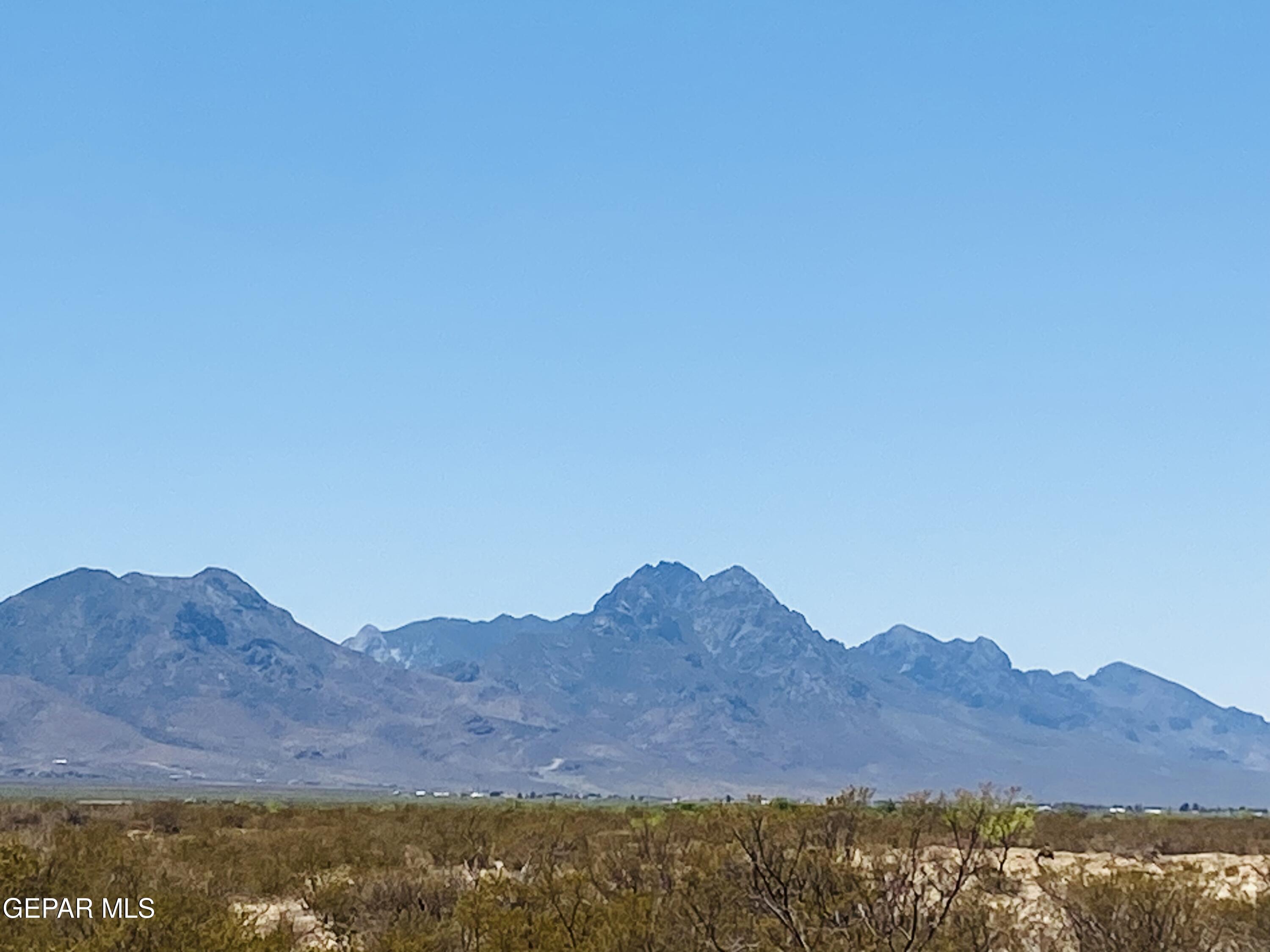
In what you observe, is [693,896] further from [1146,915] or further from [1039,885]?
[1039,885]

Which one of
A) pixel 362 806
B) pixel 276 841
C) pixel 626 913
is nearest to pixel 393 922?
pixel 626 913

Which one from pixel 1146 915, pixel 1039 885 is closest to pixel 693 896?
pixel 1146 915

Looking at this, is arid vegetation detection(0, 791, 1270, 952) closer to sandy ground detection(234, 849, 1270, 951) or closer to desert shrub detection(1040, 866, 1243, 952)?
desert shrub detection(1040, 866, 1243, 952)

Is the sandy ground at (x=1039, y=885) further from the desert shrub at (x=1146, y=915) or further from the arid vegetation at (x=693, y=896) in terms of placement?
the desert shrub at (x=1146, y=915)

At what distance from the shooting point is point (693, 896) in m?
19.1

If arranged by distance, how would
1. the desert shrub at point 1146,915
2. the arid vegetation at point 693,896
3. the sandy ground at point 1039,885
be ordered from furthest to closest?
the sandy ground at point 1039,885 < the desert shrub at point 1146,915 < the arid vegetation at point 693,896

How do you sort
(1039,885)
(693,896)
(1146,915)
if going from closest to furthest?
(1146,915) < (693,896) < (1039,885)

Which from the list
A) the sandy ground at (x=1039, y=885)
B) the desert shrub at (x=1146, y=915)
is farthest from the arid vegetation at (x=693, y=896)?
the sandy ground at (x=1039, y=885)

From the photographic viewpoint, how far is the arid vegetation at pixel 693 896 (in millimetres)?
17141

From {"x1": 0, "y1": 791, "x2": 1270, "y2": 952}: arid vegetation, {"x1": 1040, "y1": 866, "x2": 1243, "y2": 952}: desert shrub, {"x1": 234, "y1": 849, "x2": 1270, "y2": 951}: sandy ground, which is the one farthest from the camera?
{"x1": 234, "y1": 849, "x2": 1270, "y2": 951}: sandy ground

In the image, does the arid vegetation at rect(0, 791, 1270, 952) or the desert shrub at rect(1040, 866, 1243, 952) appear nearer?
the arid vegetation at rect(0, 791, 1270, 952)

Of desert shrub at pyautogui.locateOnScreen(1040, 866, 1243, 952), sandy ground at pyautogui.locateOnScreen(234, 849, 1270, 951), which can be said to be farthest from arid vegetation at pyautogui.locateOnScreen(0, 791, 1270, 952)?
sandy ground at pyautogui.locateOnScreen(234, 849, 1270, 951)

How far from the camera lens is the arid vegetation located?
1714 centimetres

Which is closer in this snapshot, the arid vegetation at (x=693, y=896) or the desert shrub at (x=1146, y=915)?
the arid vegetation at (x=693, y=896)
